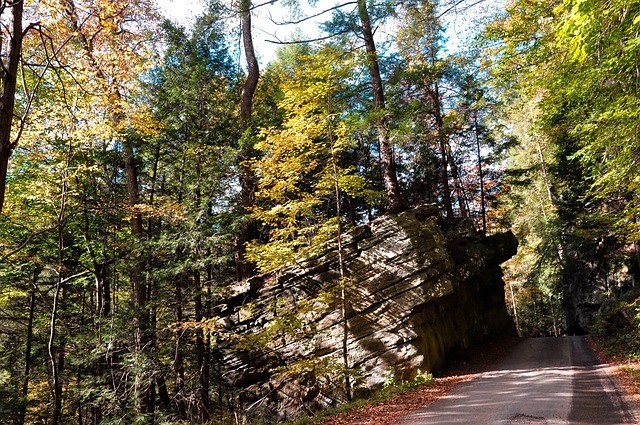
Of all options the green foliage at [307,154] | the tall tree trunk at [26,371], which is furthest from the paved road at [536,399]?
the tall tree trunk at [26,371]

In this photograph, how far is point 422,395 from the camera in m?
8.85

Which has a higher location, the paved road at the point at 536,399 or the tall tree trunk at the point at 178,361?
the tall tree trunk at the point at 178,361

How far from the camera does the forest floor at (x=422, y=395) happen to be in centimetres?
720

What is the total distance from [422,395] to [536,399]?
250 cm

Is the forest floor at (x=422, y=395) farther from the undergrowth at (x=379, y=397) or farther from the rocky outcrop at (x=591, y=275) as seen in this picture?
the rocky outcrop at (x=591, y=275)

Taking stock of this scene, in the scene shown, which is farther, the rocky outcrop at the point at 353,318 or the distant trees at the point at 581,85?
the rocky outcrop at the point at 353,318

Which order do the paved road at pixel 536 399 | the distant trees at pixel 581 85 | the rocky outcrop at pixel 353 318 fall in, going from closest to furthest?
the distant trees at pixel 581 85 → the paved road at pixel 536 399 → the rocky outcrop at pixel 353 318

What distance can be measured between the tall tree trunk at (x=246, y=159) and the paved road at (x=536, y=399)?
7.26m

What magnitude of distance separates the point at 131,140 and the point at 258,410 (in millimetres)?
10761

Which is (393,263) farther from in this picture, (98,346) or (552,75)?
(98,346)

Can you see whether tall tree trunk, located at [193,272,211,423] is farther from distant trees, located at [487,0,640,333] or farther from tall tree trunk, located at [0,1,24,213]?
distant trees, located at [487,0,640,333]

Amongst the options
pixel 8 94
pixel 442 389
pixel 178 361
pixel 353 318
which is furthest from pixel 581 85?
pixel 178 361

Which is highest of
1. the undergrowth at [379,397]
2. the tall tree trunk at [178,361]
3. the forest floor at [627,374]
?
the tall tree trunk at [178,361]

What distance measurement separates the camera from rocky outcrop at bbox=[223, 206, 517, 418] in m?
10.7
